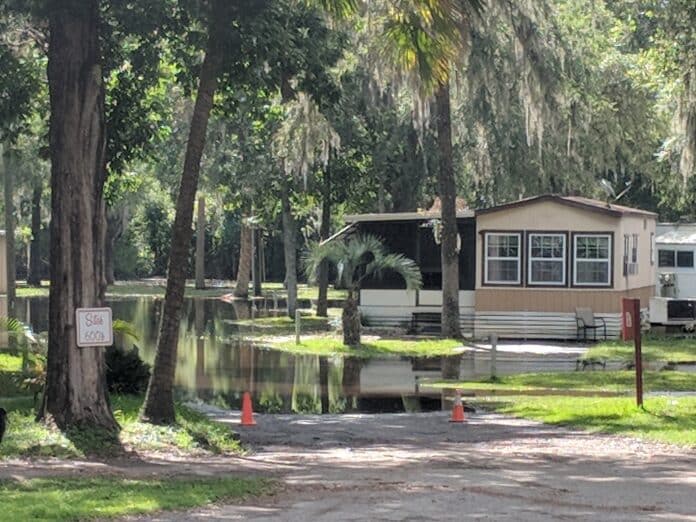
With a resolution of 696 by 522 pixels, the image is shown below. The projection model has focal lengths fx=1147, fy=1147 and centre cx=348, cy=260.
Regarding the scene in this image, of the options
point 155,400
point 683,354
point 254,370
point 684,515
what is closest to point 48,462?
point 155,400

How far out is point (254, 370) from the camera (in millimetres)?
24422

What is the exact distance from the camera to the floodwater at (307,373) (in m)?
19.4

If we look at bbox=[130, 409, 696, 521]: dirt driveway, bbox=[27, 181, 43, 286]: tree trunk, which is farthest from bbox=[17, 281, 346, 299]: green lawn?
bbox=[130, 409, 696, 521]: dirt driveway

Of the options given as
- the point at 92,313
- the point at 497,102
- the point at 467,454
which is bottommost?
the point at 467,454

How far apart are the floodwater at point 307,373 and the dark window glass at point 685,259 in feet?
43.3

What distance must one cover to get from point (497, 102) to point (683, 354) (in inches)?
364

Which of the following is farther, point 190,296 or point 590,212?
point 190,296

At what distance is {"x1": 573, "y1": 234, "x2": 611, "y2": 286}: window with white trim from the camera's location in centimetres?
3166

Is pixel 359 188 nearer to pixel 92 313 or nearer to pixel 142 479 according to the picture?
pixel 92 313

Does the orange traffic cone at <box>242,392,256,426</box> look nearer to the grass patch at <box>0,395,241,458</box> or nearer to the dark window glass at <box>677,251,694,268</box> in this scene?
the grass patch at <box>0,395,241,458</box>

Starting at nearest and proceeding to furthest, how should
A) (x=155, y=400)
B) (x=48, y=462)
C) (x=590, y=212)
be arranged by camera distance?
1. (x=48, y=462)
2. (x=155, y=400)
3. (x=590, y=212)

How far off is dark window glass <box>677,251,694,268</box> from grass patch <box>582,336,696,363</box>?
805 cm

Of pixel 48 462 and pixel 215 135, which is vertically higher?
pixel 215 135

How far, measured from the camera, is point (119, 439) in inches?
496
